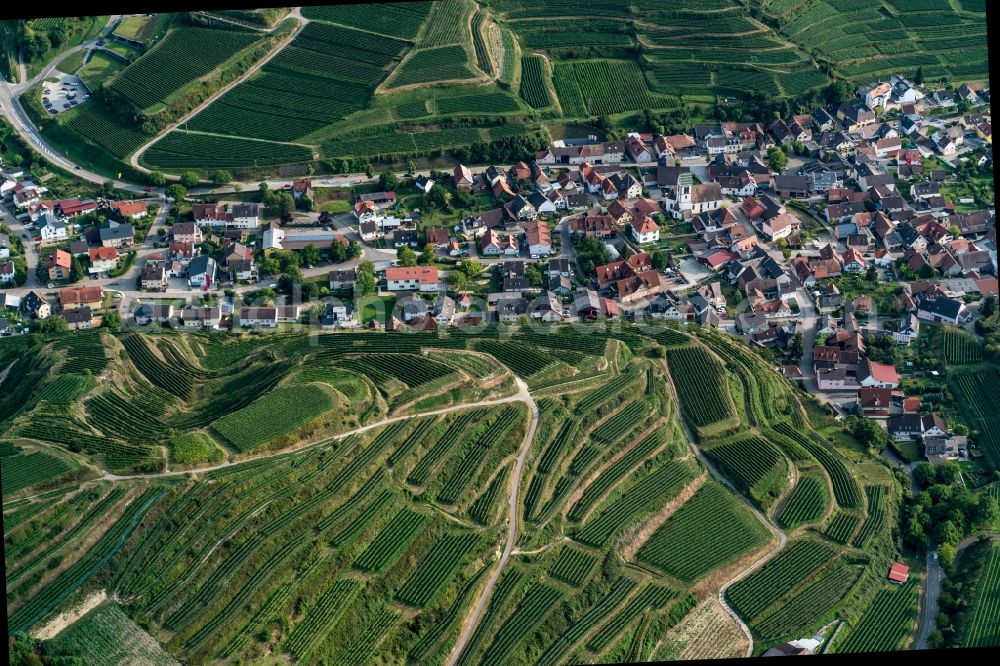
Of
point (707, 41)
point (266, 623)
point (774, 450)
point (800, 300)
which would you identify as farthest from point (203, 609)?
point (707, 41)

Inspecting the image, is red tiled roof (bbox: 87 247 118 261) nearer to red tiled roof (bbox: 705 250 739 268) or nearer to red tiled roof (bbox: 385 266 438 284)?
red tiled roof (bbox: 385 266 438 284)

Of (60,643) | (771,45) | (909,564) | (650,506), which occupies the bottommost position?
(909,564)

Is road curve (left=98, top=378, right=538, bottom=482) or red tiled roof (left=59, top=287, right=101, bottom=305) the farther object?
red tiled roof (left=59, top=287, right=101, bottom=305)

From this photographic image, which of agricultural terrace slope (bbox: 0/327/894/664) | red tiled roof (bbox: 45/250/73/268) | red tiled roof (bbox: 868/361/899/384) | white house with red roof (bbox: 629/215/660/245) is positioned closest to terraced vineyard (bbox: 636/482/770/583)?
agricultural terrace slope (bbox: 0/327/894/664)

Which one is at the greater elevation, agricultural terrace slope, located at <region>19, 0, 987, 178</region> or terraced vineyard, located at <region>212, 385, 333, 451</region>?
agricultural terrace slope, located at <region>19, 0, 987, 178</region>

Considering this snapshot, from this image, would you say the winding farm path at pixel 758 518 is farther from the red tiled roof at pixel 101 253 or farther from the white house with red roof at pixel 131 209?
the white house with red roof at pixel 131 209

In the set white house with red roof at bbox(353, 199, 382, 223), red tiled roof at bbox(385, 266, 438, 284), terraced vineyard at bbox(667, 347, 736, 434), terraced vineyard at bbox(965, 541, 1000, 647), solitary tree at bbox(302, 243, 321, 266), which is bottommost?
terraced vineyard at bbox(965, 541, 1000, 647)

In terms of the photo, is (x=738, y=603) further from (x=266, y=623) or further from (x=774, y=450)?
(x=266, y=623)
